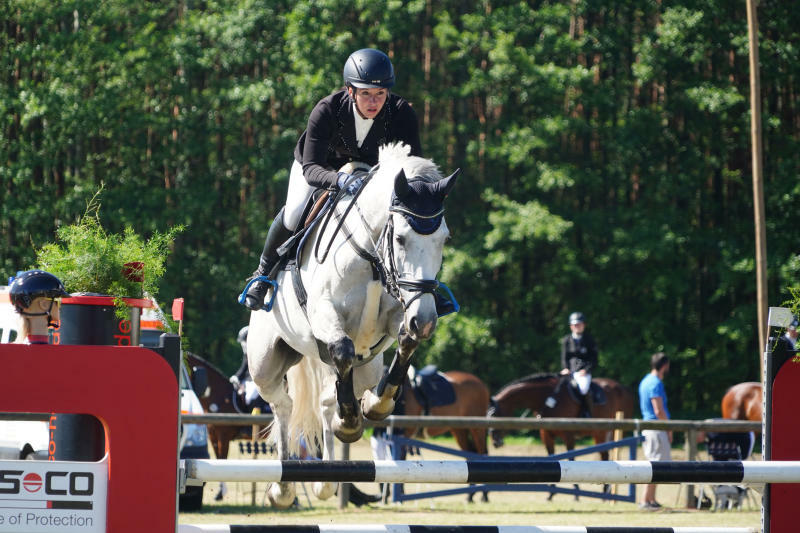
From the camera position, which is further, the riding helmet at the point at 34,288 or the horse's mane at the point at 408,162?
the horse's mane at the point at 408,162

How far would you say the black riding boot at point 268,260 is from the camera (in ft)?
21.1

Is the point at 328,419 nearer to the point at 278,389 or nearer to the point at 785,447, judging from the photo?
the point at 278,389

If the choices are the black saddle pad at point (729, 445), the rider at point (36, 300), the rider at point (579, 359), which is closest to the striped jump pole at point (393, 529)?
the rider at point (36, 300)

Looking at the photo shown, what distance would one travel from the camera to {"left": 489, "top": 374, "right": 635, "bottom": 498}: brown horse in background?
14352 mm

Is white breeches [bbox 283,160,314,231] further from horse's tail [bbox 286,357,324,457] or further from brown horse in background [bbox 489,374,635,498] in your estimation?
brown horse in background [bbox 489,374,635,498]

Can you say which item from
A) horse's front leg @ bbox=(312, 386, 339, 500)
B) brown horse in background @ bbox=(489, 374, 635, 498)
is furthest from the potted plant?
brown horse in background @ bbox=(489, 374, 635, 498)

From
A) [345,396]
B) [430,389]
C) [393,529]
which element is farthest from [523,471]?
[430,389]

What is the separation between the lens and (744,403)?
14164 mm

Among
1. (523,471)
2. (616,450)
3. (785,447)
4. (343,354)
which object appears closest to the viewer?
(523,471)

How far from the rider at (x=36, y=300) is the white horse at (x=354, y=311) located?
1416mm

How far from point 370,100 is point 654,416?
7.86 m

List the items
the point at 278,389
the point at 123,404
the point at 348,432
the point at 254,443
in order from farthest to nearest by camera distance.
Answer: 1. the point at 254,443
2. the point at 278,389
3. the point at 348,432
4. the point at 123,404

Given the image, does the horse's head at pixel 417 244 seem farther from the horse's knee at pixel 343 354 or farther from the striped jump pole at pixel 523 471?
the striped jump pole at pixel 523 471

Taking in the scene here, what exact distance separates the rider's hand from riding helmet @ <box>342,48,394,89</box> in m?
0.53
